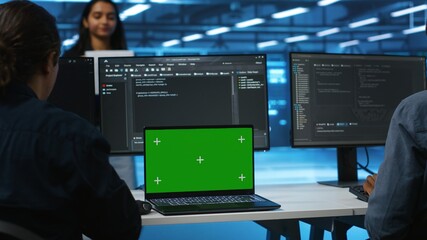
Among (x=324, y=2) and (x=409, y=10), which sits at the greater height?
(x=324, y=2)

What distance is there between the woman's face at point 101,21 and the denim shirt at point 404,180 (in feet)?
6.78

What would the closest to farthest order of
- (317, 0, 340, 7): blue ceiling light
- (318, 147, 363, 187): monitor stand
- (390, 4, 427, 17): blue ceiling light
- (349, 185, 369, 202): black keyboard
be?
(349, 185, 369, 202): black keyboard < (318, 147, 363, 187): monitor stand < (390, 4, 427, 17): blue ceiling light < (317, 0, 340, 7): blue ceiling light

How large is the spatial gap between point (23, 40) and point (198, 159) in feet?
3.14

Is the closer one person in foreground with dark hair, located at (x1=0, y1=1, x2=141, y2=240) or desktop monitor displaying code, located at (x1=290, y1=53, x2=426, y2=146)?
person in foreground with dark hair, located at (x1=0, y1=1, x2=141, y2=240)

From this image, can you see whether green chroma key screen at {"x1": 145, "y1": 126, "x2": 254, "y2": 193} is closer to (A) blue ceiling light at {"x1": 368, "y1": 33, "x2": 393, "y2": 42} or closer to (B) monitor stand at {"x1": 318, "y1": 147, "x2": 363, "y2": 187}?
(B) monitor stand at {"x1": 318, "y1": 147, "x2": 363, "y2": 187}

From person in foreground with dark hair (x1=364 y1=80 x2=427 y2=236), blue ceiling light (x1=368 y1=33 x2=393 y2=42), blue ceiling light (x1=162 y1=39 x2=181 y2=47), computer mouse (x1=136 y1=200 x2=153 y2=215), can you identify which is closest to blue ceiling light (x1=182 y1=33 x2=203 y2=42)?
blue ceiling light (x1=162 y1=39 x2=181 y2=47)

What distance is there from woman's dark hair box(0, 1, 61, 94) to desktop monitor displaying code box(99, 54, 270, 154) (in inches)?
40.2

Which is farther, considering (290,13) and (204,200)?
(290,13)

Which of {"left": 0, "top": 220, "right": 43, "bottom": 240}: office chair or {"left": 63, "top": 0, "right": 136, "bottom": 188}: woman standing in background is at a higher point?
{"left": 63, "top": 0, "right": 136, "bottom": 188}: woman standing in background

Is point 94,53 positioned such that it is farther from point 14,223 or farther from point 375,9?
point 375,9

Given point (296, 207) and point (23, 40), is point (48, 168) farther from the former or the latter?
point (296, 207)

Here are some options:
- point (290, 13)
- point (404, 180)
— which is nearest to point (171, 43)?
A: point (290, 13)

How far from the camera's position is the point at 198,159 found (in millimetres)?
2143

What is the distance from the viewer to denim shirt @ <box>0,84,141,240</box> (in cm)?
128
